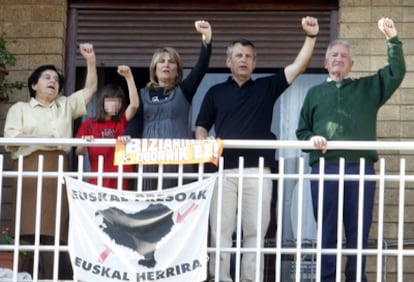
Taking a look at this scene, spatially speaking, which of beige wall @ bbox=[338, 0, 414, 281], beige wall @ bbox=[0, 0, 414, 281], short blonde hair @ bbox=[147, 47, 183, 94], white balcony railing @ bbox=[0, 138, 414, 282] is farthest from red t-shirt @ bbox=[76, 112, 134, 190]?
beige wall @ bbox=[338, 0, 414, 281]

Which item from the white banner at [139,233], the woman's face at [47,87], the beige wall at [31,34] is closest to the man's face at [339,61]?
the white banner at [139,233]

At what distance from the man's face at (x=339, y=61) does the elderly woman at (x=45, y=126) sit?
195 cm

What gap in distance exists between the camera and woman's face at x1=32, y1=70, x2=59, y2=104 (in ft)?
30.2

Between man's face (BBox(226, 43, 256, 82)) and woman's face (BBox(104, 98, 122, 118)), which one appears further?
woman's face (BBox(104, 98, 122, 118))

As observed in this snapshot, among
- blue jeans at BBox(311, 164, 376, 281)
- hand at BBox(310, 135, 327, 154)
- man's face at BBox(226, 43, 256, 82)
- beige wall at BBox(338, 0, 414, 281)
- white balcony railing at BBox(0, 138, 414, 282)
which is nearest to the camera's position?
white balcony railing at BBox(0, 138, 414, 282)

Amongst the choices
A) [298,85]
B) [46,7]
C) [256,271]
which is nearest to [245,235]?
[256,271]

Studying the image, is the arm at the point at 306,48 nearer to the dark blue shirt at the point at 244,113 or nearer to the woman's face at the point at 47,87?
the dark blue shirt at the point at 244,113

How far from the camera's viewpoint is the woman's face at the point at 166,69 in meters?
8.82

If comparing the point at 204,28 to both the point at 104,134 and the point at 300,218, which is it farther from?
the point at 300,218

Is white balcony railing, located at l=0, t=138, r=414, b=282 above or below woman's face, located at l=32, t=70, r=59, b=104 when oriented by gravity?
below

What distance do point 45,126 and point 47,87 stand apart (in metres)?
0.32

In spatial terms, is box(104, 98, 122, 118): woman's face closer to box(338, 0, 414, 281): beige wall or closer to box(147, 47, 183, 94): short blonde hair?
box(147, 47, 183, 94): short blonde hair

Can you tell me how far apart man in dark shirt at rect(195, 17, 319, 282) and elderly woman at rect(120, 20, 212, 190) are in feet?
0.69

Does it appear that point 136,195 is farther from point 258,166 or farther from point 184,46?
point 184,46
